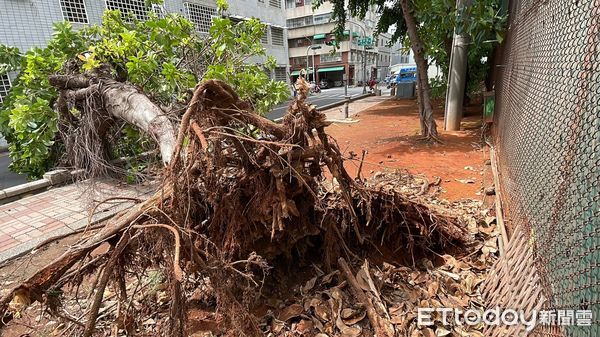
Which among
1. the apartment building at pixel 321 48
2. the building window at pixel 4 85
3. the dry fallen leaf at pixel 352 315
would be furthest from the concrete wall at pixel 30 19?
the apartment building at pixel 321 48

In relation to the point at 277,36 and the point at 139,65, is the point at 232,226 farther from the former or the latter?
the point at 277,36

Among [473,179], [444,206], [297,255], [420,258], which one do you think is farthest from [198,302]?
[473,179]

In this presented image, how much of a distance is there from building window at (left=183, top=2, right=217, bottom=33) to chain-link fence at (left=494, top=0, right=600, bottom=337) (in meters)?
17.7

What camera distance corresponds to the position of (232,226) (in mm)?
2396

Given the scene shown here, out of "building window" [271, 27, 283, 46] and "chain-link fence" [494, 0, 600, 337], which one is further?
"building window" [271, 27, 283, 46]

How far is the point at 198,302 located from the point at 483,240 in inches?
116

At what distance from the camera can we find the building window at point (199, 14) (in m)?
17.4

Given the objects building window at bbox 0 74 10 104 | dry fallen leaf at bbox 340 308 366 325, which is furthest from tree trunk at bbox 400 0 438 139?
building window at bbox 0 74 10 104

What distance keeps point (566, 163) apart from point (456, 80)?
7628mm

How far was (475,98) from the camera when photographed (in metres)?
13.4

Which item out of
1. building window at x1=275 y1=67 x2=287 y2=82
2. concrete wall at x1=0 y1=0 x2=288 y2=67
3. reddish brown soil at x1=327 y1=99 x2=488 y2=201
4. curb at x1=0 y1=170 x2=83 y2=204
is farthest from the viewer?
building window at x1=275 y1=67 x2=287 y2=82

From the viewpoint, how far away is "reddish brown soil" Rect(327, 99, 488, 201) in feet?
17.3

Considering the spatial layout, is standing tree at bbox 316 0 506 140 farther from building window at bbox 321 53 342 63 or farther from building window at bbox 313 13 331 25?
building window at bbox 313 13 331 25

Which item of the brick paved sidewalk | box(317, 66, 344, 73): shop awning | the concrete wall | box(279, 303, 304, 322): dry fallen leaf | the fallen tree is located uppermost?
the concrete wall
